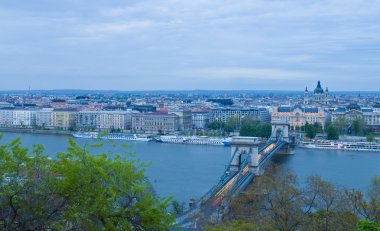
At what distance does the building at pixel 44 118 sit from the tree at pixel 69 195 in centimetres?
1888

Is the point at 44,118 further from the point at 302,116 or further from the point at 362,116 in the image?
the point at 362,116

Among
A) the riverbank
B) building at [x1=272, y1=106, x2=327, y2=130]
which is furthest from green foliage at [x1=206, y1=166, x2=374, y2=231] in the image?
building at [x1=272, y1=106, x2=327, y2=130]

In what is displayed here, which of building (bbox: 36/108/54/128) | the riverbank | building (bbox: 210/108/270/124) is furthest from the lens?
building (bbox: 210/108/270/124)

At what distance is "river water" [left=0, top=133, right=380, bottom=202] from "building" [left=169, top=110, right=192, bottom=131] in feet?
17.0

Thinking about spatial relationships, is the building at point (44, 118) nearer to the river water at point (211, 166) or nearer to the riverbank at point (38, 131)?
the riverbank at point (38, 131)

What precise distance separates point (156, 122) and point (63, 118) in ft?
12.2

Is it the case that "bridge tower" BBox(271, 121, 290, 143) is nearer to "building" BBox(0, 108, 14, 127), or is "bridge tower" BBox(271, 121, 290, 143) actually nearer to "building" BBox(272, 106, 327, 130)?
"building" BBox(272, 106, 327, 130)

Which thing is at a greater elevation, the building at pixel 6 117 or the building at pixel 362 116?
the building at pixel 362 116

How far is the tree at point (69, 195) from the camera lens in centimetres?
207

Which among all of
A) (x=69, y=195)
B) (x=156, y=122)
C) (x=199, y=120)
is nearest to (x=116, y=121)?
(x=156, y=122)

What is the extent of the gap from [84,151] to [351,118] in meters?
18.3

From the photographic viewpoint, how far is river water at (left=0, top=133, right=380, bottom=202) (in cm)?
773

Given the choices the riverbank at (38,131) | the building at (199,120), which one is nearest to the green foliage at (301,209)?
the riverbank at (38,131)

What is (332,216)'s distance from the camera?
3.46 meters
